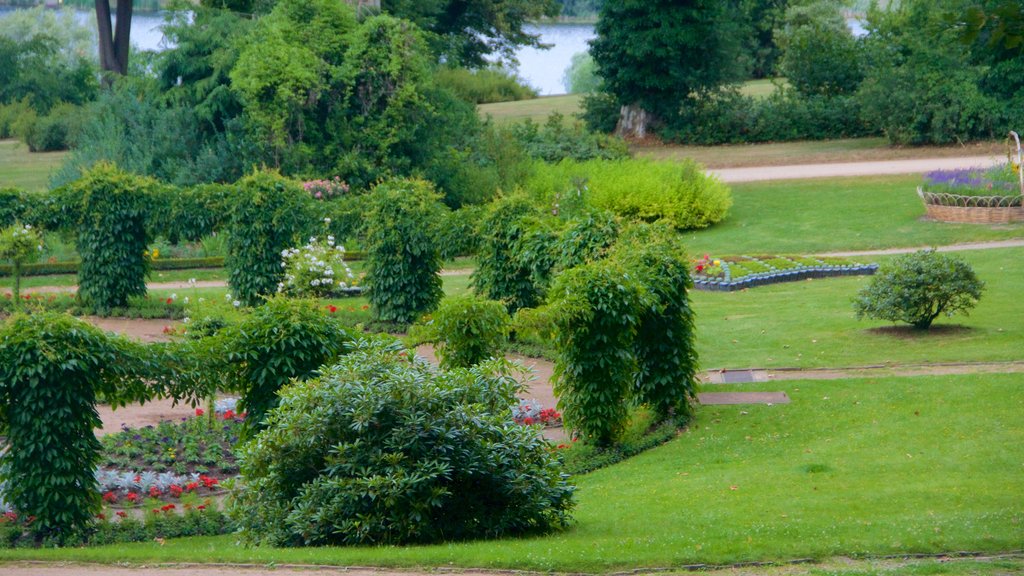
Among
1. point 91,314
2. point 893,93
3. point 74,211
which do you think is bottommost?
point 91,314

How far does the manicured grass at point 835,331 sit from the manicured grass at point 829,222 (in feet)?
11.3

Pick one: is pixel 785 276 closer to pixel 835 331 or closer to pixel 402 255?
pixel 835 331

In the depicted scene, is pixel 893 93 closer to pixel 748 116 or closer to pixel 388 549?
pixel 748 116

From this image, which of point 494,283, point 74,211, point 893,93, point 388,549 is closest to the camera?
point 388,549

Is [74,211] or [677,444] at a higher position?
[74,211]

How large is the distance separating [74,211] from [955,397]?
1441 cm

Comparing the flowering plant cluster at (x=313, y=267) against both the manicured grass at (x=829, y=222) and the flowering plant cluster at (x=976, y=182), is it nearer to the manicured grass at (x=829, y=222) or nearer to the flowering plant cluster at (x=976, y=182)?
the manicured grass at (x=829, y=222)

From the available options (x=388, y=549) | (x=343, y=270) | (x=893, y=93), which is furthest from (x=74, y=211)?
(x=893, y=93)

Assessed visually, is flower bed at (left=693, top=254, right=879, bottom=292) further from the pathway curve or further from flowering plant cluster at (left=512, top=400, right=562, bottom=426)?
the pathway curve

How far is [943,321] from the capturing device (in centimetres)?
1703

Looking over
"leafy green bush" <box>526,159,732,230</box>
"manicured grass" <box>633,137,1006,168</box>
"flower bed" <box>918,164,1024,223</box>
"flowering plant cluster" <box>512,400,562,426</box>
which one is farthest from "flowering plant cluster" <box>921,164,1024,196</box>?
"flowering plant cluster" <box>512,400,562,426</box>

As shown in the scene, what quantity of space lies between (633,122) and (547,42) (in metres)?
44.7

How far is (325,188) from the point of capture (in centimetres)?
2625

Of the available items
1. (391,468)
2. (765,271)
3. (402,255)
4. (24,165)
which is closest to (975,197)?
(765,271)
